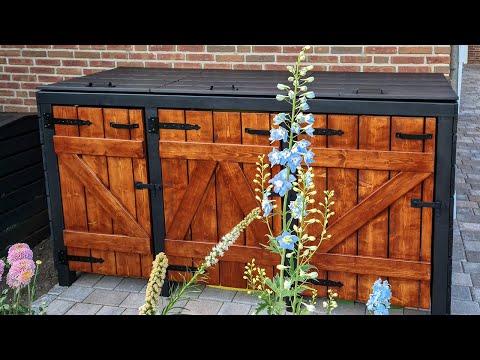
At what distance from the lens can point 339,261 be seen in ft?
13.7

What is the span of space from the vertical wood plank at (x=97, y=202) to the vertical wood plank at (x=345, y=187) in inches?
63.7

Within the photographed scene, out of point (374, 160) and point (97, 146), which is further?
point (97, 146)

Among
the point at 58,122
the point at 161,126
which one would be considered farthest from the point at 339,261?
the point at 58,122

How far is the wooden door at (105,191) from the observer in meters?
4.43

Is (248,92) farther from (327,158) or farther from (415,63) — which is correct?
(415,63)

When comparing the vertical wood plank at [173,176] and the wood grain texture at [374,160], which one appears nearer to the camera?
the wood grain texture at [374,160]

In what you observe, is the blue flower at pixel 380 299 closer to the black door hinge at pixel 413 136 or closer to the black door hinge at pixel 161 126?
the black door hinge at pixel 413 136

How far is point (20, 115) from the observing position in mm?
5543

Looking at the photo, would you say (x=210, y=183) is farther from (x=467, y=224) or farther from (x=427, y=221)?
(x=467, y=224)

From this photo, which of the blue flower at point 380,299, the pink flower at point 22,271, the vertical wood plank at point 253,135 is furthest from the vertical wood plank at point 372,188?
the pink flower at point 22,271

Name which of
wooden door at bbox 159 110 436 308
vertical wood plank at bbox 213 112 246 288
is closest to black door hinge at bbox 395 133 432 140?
wooden door at bbox 159 110 436 308

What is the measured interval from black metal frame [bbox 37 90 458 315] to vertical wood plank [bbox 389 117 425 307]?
0.10 meters

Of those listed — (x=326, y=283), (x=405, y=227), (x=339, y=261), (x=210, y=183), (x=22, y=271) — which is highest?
(x=22, y=271)

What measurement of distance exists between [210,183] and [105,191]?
79cm
